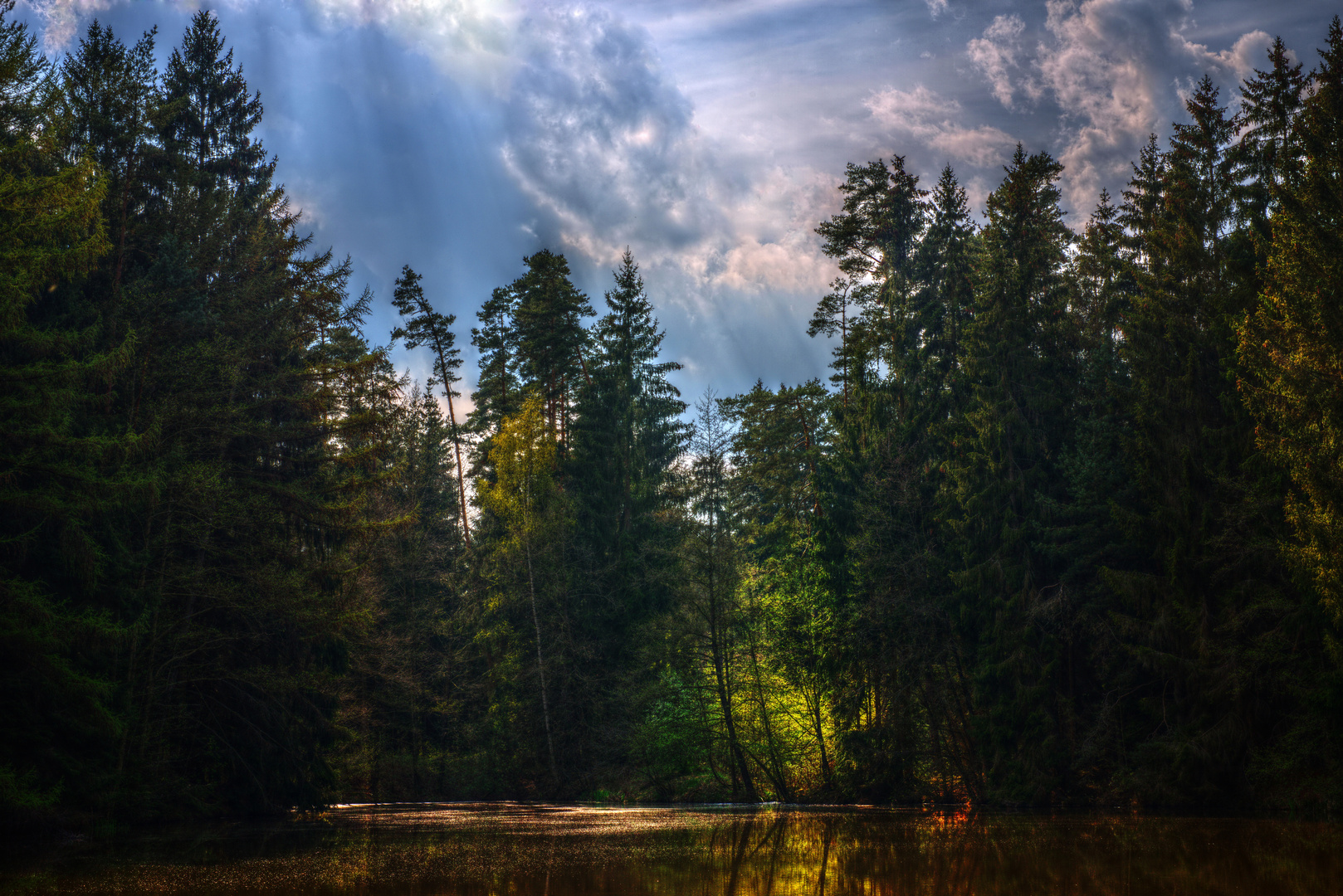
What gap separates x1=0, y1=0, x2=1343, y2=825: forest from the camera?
19.0 metres

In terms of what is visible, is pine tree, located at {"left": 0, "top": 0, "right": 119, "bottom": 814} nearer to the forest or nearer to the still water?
the forest

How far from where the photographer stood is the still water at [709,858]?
962cm

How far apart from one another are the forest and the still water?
154 inches

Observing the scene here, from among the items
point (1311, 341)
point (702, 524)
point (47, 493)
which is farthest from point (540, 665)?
point (1311, 341)

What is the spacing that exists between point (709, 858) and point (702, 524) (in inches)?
766

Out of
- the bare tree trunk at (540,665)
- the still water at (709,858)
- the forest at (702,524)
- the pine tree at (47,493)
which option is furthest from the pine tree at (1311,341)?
the pine tree at (47,493)

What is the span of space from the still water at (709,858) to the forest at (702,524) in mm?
3911

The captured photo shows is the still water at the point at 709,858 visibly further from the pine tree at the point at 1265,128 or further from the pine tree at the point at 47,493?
the pine tree at the point at 1265,128

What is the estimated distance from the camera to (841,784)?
93.4ft

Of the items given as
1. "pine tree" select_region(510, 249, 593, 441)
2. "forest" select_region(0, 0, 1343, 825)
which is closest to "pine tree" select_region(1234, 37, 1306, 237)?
"forest" select_region(0, 0, 1343, 825)

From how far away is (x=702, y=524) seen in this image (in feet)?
104

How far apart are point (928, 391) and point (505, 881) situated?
24.7 metres

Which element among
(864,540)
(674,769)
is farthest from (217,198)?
(674,769)

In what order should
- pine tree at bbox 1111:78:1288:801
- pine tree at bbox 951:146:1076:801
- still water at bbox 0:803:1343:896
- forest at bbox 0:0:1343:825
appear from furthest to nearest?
pine tree at bbox 951:146:1076:801 → pine tree at bbox 1111:78:1288:801 → forest at bbox 0:0:1343:825 → still water at bbox 0:803:1343:896
